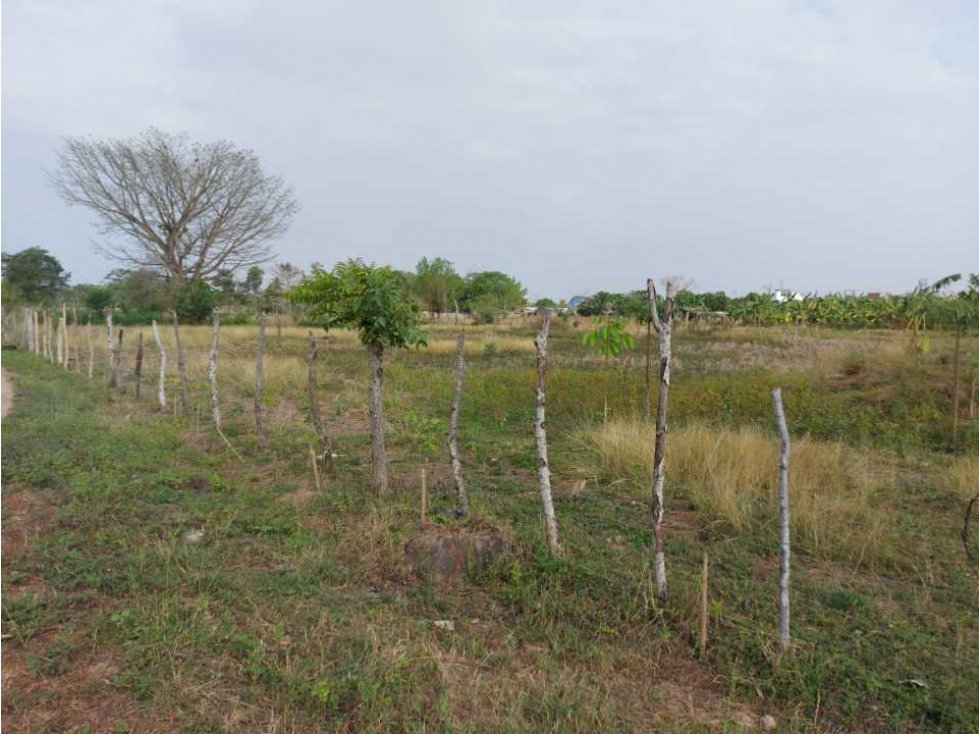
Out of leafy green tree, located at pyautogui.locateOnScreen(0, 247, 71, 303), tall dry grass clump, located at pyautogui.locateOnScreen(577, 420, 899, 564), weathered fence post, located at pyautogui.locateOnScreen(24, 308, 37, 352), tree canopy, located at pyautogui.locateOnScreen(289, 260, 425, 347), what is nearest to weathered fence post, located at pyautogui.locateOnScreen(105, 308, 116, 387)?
tree canopy, located at pyautogui.locateOnScreen(289, 260, 425, 347)

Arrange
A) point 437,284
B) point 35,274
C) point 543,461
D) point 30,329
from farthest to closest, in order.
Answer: point 437,284
point 35,274
point 30,329
point 543,461

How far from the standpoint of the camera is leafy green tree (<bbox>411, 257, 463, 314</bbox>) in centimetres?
4690

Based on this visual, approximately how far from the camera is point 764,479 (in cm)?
571

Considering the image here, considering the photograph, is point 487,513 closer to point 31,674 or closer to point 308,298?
point 308,298

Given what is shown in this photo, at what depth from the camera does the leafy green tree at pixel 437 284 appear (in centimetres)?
4690

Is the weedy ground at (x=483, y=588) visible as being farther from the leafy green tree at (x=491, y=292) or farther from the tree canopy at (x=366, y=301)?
the leafy green tree at (x=491, y=292)

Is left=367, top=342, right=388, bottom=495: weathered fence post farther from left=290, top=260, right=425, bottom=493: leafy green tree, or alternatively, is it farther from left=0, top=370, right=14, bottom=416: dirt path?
left=0, top=370, right=14, bottom=416: dirt path

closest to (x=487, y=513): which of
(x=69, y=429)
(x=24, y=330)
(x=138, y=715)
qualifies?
(x=138, y=715)

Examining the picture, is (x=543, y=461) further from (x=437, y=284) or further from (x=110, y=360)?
(x=437, y=284)

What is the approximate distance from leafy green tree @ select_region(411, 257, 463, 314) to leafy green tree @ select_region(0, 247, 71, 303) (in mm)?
23202

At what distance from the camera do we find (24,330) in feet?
70.1

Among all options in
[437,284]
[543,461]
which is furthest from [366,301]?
[437,284]

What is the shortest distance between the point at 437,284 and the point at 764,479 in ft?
139

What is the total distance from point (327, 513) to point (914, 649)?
149 inches
